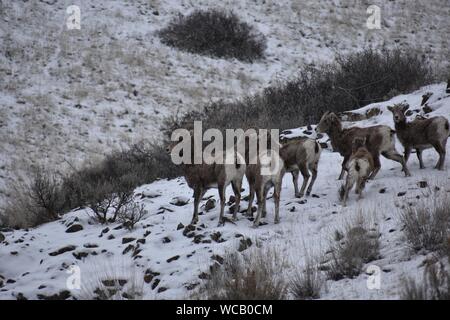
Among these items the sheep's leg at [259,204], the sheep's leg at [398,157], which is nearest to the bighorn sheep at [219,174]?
the sheep's leg at [259,204]

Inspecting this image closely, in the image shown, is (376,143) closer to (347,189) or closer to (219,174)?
(347,189)

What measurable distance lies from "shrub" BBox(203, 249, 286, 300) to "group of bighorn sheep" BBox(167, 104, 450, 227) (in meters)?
1.76

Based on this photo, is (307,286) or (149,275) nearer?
(307,286)

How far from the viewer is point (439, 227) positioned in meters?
5.37

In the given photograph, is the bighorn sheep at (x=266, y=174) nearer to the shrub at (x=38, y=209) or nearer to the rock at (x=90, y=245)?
the rock at (x=90, y=245)

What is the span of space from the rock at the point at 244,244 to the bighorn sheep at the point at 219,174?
999 millimetres

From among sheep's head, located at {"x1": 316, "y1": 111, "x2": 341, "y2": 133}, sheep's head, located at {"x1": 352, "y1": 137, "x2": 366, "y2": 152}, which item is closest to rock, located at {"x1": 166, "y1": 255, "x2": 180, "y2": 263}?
sheep's head, located at {"x1": 352, "y1": 137, "x2": 366, "y2": 152}

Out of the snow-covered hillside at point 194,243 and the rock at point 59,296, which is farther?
the rock at point 59,296

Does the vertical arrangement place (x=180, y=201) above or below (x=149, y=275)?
above

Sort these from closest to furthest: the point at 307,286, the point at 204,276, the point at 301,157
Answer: the point at 307,286 → the point at 204,276 → the point at 301,157

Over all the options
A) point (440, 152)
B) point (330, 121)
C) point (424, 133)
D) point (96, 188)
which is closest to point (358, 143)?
point (424, 133)

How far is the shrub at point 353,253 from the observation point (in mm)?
5184

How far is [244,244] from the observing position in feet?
21.6

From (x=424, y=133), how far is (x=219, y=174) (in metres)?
3.74
